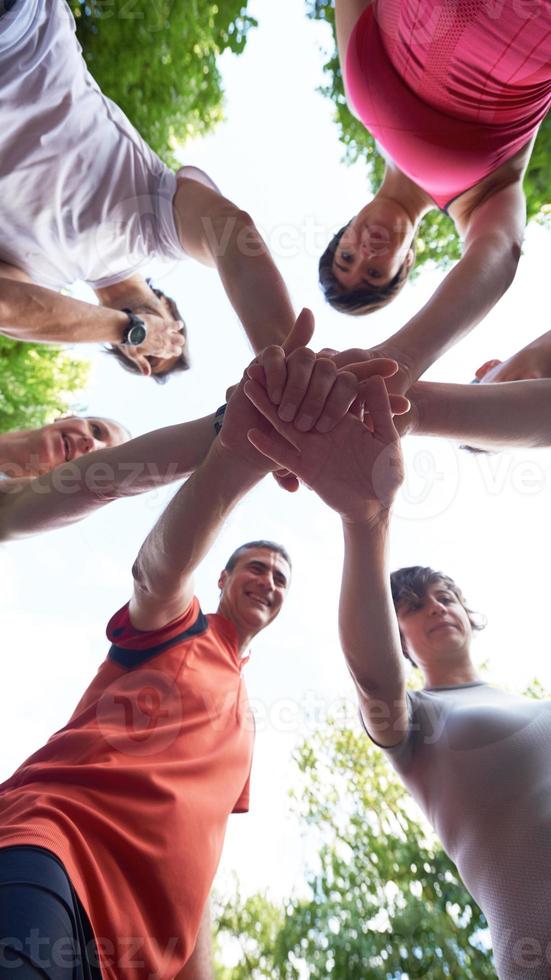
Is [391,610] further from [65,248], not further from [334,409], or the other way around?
[65,248]

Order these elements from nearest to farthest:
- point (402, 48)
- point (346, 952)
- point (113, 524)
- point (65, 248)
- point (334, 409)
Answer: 1. point (334, 409)
2. point (402, 48)
3. point (65, 248)
4. point (346, 952)
5. point (113, 524)

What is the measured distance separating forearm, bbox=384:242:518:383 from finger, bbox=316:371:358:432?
159 mm

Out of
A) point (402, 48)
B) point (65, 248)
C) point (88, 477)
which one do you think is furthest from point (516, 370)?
point (65, 248)

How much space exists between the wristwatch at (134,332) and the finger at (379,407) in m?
0.82

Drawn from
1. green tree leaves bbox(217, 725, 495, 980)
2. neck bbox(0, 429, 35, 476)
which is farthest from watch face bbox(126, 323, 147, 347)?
green tree leaves bbox(217, 725, 495, 980)

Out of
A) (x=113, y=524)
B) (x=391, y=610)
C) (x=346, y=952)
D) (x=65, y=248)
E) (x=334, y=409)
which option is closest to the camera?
(x=334, y=409)

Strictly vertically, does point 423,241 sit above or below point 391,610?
above

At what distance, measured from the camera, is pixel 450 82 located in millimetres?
1046

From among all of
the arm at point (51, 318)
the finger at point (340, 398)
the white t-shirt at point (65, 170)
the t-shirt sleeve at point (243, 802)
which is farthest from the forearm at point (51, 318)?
the t-shirt sleeve at point (243, 802)

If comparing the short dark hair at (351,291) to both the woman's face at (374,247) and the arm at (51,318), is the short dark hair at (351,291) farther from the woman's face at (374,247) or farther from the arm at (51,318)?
the arm at (51,318)

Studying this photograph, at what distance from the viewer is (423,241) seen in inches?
87.0

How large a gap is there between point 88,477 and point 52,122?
0.74 m

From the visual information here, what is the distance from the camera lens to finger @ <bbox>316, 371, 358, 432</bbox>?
2.65 ft

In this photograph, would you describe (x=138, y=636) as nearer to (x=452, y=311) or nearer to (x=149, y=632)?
(x=149, y=632)
